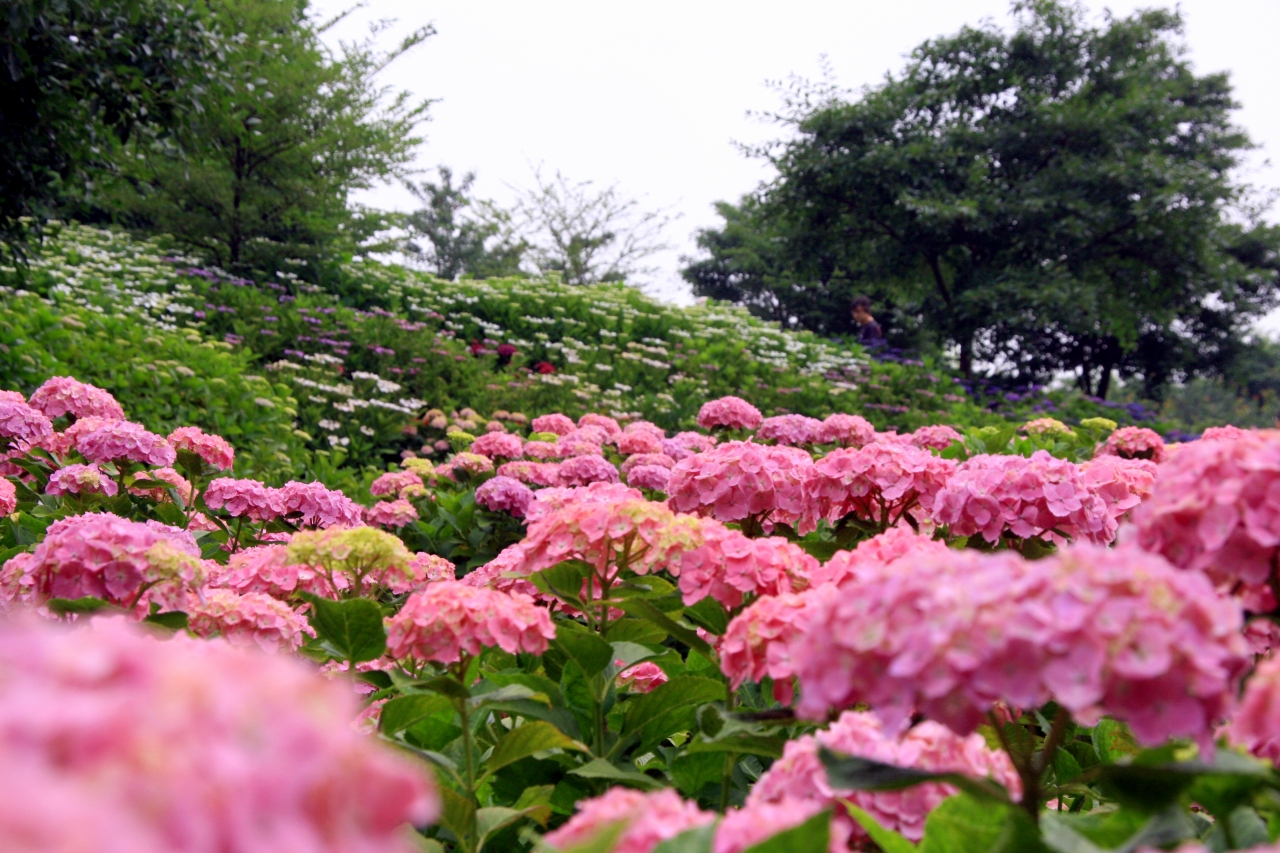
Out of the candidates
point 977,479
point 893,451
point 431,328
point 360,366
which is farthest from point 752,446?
point 431,328

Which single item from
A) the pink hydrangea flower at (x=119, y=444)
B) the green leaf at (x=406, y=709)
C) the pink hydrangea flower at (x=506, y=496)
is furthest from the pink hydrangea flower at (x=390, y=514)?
the green leaf at (x=406, y=709)

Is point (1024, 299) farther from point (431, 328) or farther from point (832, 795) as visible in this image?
point (832, 795)

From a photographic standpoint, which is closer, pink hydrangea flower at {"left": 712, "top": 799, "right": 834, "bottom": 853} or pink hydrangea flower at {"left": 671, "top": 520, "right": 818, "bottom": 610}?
pink hydrangea flower at {"left": 712, "top": 799, "right": 834, "bottom": 853}

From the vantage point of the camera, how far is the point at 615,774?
4.81 feet

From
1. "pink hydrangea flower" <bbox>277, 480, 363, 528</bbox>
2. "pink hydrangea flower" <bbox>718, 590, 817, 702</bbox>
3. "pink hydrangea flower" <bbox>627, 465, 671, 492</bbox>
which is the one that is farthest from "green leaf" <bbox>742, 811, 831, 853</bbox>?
"pink hydrangea flower" <bbox>627, 465, 671, 492</bbox>

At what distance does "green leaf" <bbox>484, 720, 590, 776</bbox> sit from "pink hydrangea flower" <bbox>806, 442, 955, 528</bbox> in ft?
3.58

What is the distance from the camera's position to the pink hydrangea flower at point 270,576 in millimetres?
2111

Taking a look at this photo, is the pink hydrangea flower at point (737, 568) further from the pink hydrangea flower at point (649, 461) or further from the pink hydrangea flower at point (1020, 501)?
the pink hydrangea flower at point (649, 461)

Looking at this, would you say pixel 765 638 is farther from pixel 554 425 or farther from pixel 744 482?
pixel 554 425

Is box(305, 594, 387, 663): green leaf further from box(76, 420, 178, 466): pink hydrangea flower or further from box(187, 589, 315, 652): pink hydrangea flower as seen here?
box(76, 420, 178, 466): pink hydrangea flower

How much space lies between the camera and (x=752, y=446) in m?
2.44

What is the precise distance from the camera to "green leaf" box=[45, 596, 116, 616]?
1.60 meters

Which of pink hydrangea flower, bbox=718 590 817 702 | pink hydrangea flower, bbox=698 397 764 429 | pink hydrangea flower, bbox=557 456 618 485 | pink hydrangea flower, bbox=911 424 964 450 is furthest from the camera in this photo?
pink hydrangea flower, bbox=698 397 764 429

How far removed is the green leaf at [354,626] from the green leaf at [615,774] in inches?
17.8
